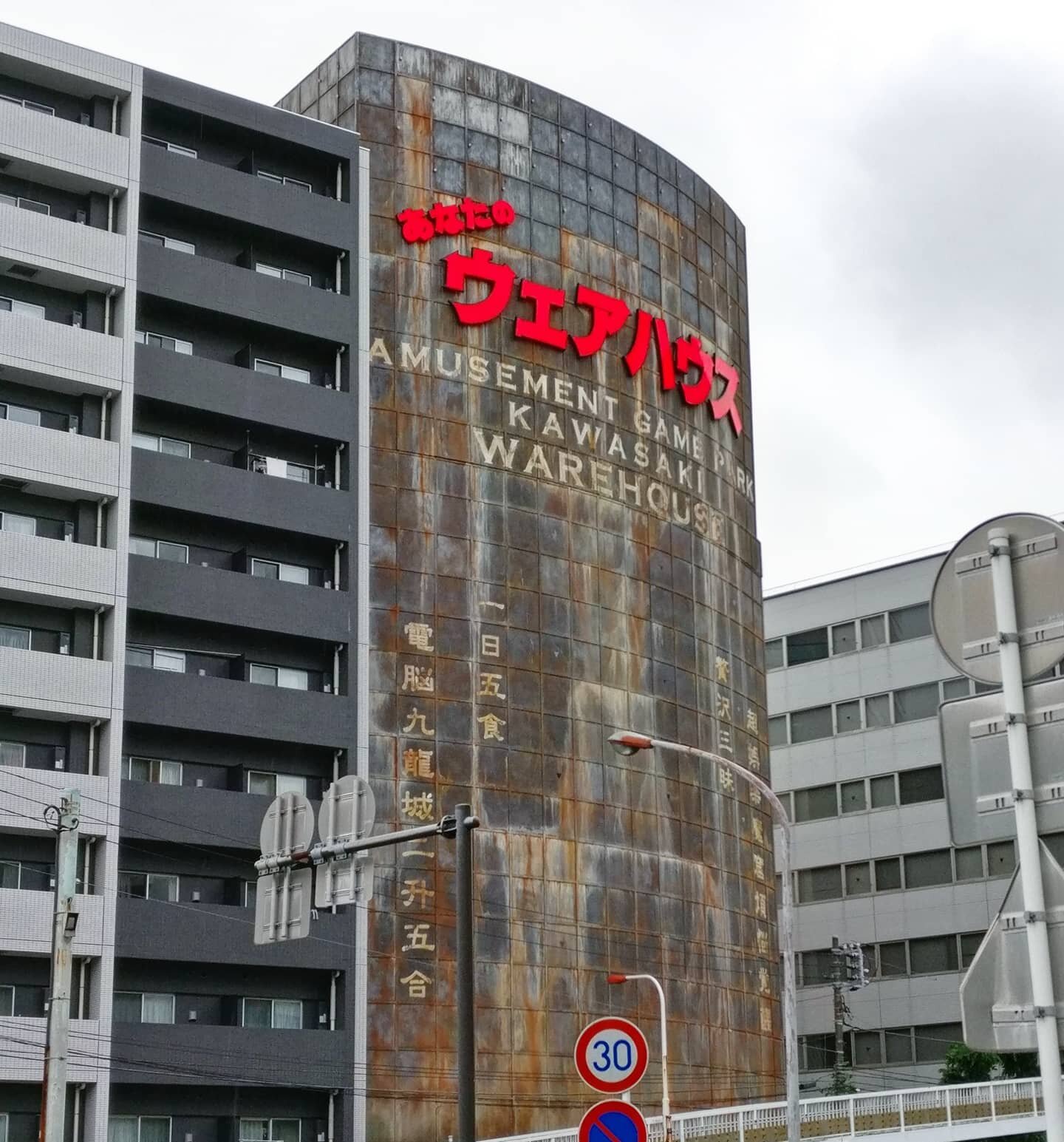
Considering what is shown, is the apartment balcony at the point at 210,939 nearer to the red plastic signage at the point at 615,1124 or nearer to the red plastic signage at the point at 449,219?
the red plastic signage at the point at 449,219

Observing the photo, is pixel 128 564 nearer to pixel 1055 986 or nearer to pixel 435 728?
pixel 435 728

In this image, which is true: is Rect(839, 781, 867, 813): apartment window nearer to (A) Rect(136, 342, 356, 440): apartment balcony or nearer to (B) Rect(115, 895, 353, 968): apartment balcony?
(A) Rect(136, 342, 356, 440): apartment balcony

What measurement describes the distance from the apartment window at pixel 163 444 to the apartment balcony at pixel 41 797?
12.9m

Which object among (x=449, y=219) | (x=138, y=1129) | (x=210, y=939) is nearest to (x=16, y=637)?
(x=210, y=939)

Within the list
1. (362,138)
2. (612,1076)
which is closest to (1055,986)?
(612,1076)

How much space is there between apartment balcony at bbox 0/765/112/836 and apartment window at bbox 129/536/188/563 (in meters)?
8.96

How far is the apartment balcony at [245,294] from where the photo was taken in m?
68.9

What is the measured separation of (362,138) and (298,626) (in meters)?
21.1

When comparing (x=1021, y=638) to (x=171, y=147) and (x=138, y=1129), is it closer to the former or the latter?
(x=138, y=1129)

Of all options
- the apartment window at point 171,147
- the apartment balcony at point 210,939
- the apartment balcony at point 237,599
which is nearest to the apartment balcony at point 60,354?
the apartment balcony at point 237,599

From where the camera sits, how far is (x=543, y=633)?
7431 centimetres

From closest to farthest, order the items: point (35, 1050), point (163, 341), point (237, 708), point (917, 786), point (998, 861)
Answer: point (35, 1050)
point (237, 708)
point (163, 341)
point (998, 861)
point (917, 786)

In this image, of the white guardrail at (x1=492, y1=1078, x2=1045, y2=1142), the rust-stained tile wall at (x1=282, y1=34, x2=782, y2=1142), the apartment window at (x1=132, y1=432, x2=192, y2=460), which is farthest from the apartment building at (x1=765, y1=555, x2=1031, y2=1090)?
the apartment window at (x1=132, y1=432, x2=192, y2=460)

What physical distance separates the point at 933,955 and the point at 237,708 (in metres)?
47.7
